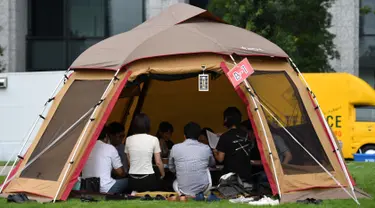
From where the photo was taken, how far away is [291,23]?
2650 centimetres

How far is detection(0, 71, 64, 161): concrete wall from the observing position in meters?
22.5

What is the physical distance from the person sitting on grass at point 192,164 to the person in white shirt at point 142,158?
1.08 ft

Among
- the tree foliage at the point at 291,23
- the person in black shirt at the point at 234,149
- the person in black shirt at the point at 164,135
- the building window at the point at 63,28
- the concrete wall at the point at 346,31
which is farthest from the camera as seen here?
the building window at the point at 63,28

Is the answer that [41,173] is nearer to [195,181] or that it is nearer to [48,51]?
[195,181]

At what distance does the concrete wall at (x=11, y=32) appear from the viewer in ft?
100

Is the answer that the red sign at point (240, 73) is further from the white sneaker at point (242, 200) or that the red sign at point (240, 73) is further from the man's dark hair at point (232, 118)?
the white sneaker at point (242, 200)

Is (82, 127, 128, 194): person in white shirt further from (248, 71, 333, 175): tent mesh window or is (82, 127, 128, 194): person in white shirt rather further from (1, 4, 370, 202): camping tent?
(248, 71, 333, 175): tent mesh window

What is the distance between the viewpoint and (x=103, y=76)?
12672 mm

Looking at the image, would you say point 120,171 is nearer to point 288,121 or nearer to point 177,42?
point 177,42

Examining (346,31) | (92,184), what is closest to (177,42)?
(92,184)

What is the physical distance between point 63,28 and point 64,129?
68.2 feet

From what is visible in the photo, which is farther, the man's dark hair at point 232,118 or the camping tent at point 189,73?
the man's dark hair at point 232,118

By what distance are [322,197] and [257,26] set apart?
14212 millimetres

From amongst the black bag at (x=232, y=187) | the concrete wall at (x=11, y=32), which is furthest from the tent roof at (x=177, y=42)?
the concrete wall at (x=11, y=32)
